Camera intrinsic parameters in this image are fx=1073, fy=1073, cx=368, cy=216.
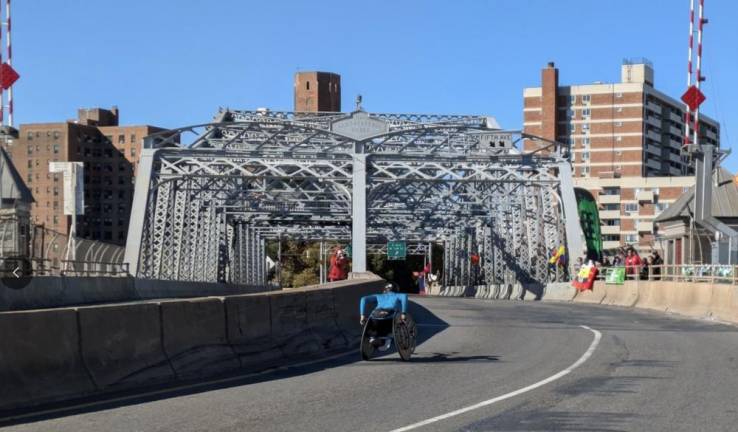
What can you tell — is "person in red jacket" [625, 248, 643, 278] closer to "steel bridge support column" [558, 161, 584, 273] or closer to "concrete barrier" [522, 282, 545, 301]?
"steel bridge support column" [558, 161, 584, 273]

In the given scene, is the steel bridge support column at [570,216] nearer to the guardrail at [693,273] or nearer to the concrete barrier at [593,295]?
the concrete barrier at [593,295]

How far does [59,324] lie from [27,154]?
14175 centimetres

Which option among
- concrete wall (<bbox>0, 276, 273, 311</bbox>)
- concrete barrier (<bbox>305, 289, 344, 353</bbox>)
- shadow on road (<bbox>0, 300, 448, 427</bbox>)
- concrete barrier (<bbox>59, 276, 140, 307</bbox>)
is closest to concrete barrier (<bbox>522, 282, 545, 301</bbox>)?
concrete wall (<bbox>0, 276, 273, 311</bbox>)

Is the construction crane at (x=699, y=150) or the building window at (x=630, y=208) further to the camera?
the building window at (x=630, y=208)

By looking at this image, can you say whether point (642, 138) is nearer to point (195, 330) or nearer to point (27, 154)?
point (27, 154)

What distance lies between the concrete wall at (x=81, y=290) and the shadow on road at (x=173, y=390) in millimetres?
13859

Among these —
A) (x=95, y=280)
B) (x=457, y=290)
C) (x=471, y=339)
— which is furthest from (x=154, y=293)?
(x=457, y=290)

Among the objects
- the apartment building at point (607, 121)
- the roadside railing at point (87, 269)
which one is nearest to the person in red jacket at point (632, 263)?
the roadside railing at point (87, 269)

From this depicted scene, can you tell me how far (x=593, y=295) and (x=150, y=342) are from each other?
2957 cm

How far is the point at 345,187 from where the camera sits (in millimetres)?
48188

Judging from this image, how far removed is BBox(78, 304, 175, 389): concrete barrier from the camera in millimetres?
11414

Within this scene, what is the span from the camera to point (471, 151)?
53469 millimetres

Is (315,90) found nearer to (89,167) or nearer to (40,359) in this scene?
(89,167)

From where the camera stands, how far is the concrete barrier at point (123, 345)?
37.4ft
